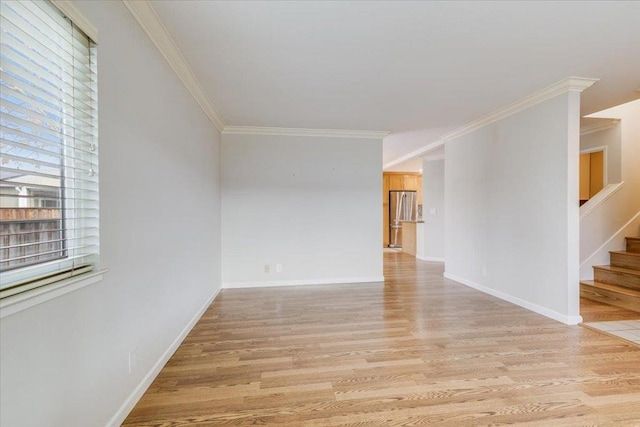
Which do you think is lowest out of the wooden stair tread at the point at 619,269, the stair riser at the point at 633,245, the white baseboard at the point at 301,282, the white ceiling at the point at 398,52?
the white baseboard at the point at 301,282

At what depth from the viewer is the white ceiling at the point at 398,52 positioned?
1.87 meters

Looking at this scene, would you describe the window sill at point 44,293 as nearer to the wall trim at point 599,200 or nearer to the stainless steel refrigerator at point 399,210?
the wall trim at point 599,200

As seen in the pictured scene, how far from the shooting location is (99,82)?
140cm

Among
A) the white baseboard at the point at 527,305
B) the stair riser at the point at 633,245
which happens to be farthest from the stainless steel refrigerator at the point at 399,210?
the stair riser at the point at 633,245

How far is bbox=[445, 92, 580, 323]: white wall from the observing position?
9.59 feet

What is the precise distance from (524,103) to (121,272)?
419cm

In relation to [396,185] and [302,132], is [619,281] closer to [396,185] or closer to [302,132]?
[302,132]

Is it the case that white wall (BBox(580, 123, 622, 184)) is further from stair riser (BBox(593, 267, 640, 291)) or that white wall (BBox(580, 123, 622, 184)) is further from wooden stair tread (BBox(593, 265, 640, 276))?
stair riser (BBox(593, 267, 640, 291))

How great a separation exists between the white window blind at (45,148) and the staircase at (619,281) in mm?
4940

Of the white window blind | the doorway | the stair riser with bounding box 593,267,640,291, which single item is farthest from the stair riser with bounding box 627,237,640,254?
the white window blind

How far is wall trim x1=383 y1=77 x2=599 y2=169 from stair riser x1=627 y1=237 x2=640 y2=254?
7.94 feet

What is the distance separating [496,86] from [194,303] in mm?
3802

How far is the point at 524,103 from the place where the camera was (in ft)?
11.1

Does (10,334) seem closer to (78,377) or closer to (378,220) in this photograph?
(78,377)
